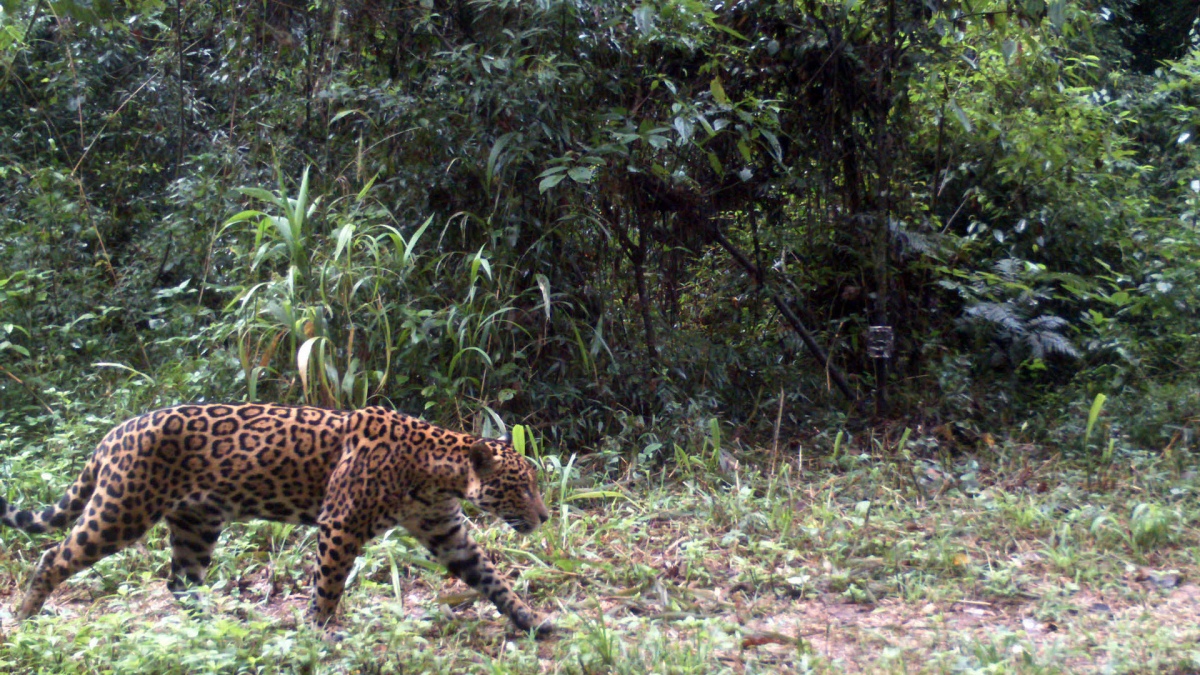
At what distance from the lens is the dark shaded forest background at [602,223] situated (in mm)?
6637

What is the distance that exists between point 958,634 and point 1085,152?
222 inches

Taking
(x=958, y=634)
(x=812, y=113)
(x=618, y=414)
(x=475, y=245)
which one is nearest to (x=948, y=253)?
(x=812, y=113)

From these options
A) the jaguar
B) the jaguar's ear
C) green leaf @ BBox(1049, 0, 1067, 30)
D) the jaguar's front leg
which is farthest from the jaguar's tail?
green leaf @ BBox(1049, 0, 1067, 30)

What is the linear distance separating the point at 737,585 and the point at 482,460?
1.30 m

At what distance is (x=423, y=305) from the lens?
677 cm

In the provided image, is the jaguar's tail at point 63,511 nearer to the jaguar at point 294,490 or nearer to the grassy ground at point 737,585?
the jaguar at point 294,490

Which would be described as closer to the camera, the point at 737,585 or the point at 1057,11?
the point at 737,585

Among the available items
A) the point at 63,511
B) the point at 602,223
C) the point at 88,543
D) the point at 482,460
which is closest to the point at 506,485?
the point at 482,460

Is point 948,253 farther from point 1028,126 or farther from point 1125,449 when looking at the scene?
point 1125,449

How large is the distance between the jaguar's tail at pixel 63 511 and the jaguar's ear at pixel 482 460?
5.17 feet

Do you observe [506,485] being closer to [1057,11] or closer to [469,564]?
A: [469,564]

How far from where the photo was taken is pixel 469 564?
455cm

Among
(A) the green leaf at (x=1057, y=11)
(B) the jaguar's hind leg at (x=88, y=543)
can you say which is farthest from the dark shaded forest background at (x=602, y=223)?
(B) the jaguar's hind leg at (x=88, y=543)

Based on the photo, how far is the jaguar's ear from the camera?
14.9 feet
